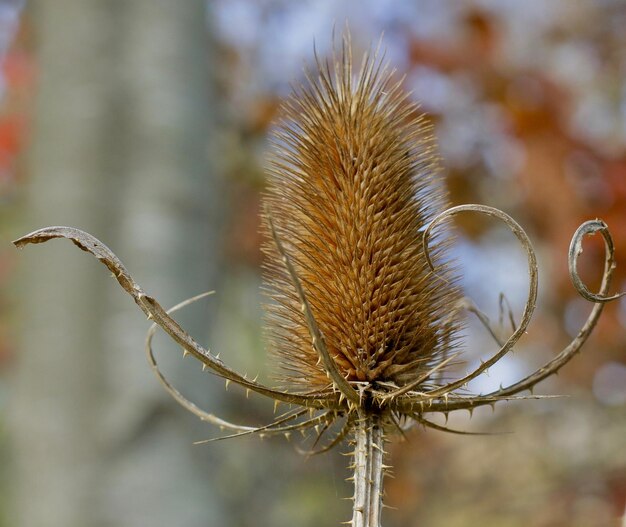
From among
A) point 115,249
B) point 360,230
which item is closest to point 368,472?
point 360,230

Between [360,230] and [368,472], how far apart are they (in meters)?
0.37

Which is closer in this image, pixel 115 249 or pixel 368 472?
pixel 368 472

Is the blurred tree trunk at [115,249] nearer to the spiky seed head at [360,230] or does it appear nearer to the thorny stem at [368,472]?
the spiky seed head at [360,230]

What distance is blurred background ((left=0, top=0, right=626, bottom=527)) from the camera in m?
4.10

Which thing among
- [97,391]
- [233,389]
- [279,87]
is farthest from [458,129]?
[97,391]

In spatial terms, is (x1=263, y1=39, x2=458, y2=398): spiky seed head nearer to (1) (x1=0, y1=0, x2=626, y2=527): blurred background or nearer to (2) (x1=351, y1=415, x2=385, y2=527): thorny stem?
(2) (x1=351, y1=415, x2=385, y2=527): thorny stem

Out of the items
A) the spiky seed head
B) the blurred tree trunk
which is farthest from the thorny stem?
the blurred tree trunk

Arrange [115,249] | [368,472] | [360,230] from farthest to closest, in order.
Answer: [115,249]
[360,230]
[368,472]

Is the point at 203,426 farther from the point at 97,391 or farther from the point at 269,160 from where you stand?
the point at 269,160

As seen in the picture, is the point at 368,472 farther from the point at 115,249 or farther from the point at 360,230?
the point at 115,249

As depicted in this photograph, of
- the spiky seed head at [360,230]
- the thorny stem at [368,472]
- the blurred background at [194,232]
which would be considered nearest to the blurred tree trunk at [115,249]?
the blurred background at [194,232]

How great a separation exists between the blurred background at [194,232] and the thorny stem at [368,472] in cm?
293

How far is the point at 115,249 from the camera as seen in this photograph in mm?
4289

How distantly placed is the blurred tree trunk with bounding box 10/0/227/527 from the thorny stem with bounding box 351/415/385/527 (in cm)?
293
